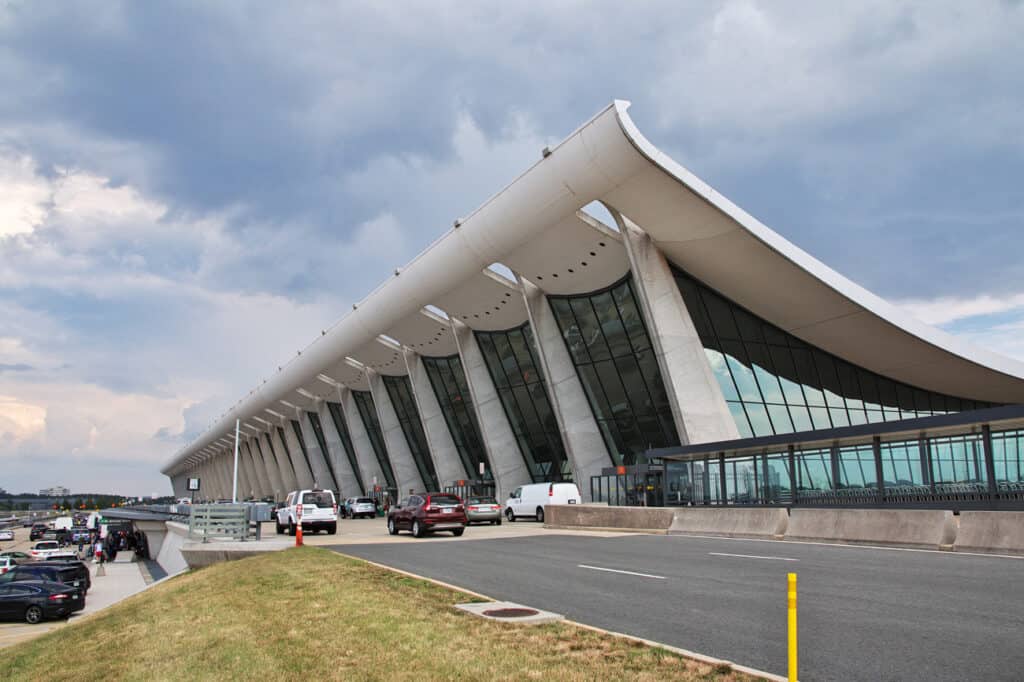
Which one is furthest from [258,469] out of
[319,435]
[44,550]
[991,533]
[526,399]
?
[991,533]

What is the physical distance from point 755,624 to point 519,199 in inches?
974

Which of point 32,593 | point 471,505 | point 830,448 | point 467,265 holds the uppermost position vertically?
point 467,265

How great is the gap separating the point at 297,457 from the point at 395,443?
31.3 meters

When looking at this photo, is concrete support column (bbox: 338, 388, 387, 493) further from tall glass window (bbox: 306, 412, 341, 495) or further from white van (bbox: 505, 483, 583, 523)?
white van (bbox: 505, 483, 583, 523)

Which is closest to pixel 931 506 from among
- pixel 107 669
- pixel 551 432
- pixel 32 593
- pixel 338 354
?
pixel 107 669

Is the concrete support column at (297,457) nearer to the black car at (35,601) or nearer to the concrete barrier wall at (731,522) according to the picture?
the black car at (35,601)

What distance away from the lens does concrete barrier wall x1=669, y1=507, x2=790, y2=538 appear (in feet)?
62.1

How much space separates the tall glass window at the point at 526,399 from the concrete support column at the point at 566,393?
4.31 metres

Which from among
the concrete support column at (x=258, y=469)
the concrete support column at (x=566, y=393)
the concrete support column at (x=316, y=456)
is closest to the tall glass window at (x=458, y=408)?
the concrete support column at (x=566, y=393)

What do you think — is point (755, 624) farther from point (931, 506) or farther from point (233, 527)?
point (233, 527)

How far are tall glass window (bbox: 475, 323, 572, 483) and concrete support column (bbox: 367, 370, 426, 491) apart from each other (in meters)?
15.9

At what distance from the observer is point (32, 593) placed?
2756 cm

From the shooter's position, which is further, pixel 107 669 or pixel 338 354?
pixel 338 354

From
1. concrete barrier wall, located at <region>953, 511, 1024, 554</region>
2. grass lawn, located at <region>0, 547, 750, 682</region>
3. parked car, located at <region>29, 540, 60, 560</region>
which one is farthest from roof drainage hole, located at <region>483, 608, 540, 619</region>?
parked car, located at <region>29, 540, 60, 560</region>
